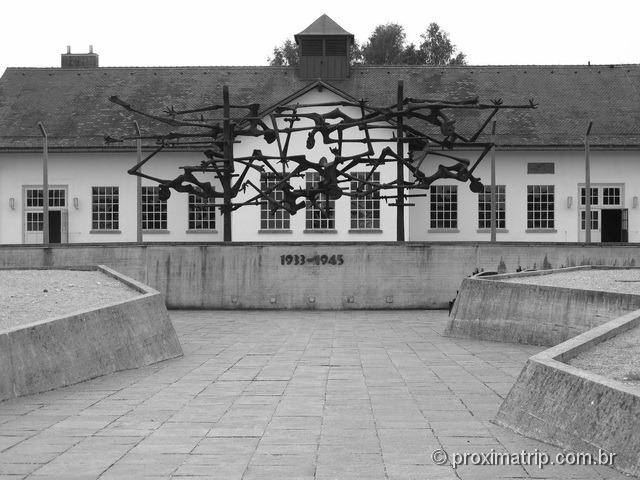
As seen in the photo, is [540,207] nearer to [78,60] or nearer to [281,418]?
[78,60]

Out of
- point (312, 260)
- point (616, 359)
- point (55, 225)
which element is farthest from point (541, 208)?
point (616, 359)

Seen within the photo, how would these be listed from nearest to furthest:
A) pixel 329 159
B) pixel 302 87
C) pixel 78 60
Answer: pixel 329 159 → pixel 302 87 → pixel 78 60

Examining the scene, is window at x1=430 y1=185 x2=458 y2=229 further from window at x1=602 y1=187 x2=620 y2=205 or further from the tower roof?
the tower roof

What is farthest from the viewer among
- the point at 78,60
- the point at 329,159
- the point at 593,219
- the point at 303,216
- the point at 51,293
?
the point at 78,60

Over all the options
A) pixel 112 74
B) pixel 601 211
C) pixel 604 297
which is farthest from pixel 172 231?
pixel 604 297

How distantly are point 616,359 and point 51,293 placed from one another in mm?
9419

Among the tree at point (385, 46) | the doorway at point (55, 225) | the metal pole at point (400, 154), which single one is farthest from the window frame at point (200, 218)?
the tree at point (385, 46)

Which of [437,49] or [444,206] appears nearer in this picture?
[444,206]

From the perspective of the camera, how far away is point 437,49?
8244cm

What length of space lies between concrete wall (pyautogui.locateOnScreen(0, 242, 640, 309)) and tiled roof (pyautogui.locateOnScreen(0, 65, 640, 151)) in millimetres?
20381

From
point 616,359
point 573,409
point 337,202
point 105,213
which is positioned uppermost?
point 337,202

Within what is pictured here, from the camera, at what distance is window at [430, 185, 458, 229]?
4844 cm

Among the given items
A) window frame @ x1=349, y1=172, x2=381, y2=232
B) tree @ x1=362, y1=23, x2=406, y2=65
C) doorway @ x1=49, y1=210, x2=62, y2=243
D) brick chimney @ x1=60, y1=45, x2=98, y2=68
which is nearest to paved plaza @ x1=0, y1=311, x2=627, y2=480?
window frame @ x1=349, y1=172, x2=381, y2=232

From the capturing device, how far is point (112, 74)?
53938mm
